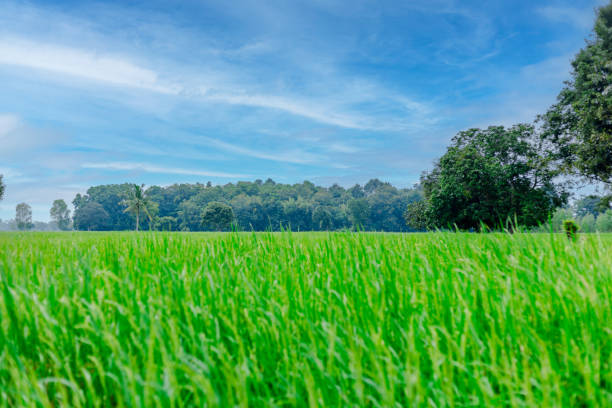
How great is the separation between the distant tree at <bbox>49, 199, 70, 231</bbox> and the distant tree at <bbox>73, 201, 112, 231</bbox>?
2999 centimetres

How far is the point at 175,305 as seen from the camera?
234 centimetres

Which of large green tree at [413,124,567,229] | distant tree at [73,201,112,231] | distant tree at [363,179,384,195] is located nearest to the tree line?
large green tree at [413,124,567,229]

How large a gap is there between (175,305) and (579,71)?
36.8 m

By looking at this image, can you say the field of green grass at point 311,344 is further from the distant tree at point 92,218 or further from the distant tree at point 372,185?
the distant tree at point 372,185

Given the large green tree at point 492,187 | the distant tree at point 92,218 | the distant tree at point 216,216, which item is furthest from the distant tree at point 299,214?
the large green tree at point 492,187

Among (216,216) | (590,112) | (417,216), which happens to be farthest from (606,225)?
(216,216)

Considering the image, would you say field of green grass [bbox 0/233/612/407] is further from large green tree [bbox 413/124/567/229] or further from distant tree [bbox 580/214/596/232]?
large green tree [bbox 413/124/567/229]

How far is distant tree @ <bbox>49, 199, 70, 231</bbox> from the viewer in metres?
160

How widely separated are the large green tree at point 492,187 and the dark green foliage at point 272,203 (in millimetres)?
54615

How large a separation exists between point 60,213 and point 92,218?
44.5 m

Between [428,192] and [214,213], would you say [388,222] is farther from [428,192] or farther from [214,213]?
[428,192]

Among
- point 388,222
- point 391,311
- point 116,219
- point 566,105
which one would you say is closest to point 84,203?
point 116,219

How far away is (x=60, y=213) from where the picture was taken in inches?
6324

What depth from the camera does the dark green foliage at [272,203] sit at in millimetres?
111400
